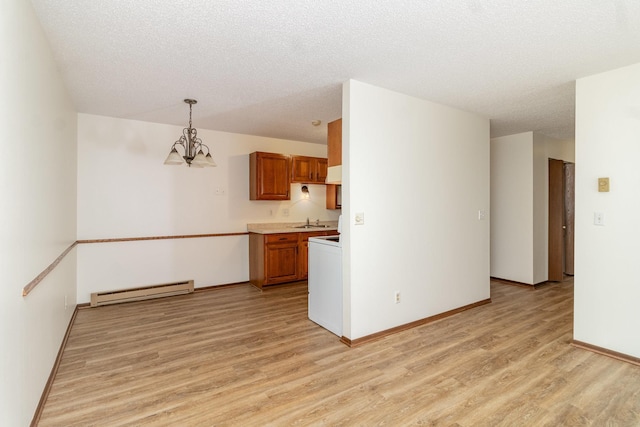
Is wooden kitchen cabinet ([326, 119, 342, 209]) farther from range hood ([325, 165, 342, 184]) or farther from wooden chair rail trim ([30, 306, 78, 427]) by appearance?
wooden chair rail trim ([30, 306, 78, 427])

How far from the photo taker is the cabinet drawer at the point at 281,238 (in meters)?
4.96

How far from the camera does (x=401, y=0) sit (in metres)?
1.83

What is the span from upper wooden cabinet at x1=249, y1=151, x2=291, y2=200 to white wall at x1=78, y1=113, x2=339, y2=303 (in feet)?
0.62

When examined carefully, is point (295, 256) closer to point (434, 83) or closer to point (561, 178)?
point (434, 83)

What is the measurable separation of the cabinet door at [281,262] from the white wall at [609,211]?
3.57 metres

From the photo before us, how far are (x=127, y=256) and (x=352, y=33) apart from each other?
4.05 meters

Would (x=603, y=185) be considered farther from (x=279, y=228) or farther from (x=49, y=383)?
(x=49, y=383)

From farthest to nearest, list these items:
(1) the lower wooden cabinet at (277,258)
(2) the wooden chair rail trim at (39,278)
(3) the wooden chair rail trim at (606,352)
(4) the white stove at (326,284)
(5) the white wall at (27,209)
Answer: (1) the lower wooden cabinet at (277,258) < (4) the white stove at (326,284) < (3) the wooden chair rail trim at (606,352) < (2) the wooden chair rail trim at (39,278) < (5) the white wall at (27,209)

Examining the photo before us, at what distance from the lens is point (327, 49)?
2.41 m

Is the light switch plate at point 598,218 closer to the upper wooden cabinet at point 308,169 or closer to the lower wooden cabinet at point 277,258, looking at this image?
the lower wooden cabinet at point 277,258

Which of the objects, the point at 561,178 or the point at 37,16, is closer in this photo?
the point at 37,16

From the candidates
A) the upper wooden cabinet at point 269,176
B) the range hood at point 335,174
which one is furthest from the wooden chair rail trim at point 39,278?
the upper wooden cabinet at point 269,176

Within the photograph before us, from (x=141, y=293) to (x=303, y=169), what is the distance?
3109 mm

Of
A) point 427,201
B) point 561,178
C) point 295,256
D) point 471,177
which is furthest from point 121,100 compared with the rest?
point 561,178
